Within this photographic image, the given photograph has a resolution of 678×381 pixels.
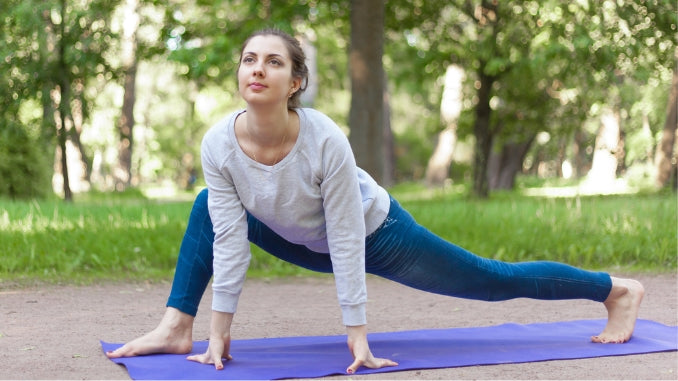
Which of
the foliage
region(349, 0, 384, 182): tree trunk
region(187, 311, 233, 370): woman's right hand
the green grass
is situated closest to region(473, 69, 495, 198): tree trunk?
region(349, 0, 384, 182): tree trunk

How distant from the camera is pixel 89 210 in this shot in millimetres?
9508

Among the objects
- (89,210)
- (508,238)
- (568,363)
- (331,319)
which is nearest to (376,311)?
(331,319)

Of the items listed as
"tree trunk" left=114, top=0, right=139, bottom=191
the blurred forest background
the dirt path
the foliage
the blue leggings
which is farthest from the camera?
"tree trunk" left=114, top=0, right=139, bottom=191

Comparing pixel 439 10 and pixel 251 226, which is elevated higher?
pixel 439 10

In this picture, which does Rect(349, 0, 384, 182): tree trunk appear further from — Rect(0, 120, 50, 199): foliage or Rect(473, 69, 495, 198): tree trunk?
Rect(0, 120, 50, 199): foliage

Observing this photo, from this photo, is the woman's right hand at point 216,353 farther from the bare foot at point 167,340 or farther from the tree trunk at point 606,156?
the tree trunk at point 606,156

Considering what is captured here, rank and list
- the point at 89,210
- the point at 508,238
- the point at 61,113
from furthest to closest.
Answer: the point at 61,113
the point at 89,210
the point at 508,238

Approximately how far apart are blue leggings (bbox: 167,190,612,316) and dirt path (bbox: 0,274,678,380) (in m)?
0.41

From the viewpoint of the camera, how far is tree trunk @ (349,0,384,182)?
12703 mm

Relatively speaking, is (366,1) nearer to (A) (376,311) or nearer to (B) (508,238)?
(B) (508,238)

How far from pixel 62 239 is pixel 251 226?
409 cm

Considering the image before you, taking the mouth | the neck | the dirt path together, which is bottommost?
the dirt path

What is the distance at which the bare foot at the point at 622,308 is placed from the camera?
15.3 feet

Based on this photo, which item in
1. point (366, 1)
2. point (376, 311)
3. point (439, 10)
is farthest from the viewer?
point (439, 10)
